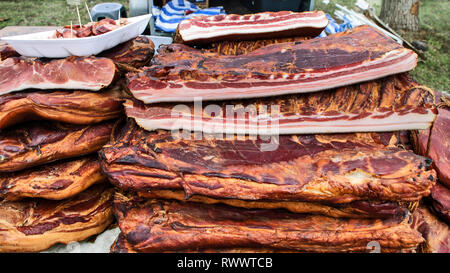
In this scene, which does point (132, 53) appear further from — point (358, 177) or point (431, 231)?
point (431, 231)

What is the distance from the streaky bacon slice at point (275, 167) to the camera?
194 cm

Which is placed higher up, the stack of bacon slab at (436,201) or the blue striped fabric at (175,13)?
the blue striped fabric at (175,13)

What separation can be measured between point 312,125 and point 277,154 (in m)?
0.31

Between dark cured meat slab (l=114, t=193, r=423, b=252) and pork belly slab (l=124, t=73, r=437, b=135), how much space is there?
0.57 meters

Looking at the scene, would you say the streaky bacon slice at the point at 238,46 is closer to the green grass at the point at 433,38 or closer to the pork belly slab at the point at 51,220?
the pork belly slab at the point at 51,220

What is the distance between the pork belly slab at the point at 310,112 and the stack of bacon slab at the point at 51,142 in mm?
312

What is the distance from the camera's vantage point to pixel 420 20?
32.1 ft

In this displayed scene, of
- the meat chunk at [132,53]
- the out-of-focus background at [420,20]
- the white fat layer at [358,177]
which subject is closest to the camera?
the white fat layer at [358,177]

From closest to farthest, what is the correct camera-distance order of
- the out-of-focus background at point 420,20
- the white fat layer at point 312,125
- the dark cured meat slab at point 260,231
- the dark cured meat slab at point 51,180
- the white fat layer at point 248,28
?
1. the dark cured meat slab at point 260,231
2. the white fat layer at point 312,125
3. the dark cured meat slab at point 51,180
4. the white fat layer at point 248,28
5. the out-of-focus background at point 420,20

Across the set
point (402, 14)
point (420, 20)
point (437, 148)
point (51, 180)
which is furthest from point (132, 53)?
point (420, 20)

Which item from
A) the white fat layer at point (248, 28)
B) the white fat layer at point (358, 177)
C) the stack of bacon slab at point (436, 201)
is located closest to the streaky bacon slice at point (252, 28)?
the white fat layer at point (248, 28)

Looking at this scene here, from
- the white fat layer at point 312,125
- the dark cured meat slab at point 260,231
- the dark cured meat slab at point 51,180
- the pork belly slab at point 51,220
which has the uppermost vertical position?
the white fat layer at point 312,125

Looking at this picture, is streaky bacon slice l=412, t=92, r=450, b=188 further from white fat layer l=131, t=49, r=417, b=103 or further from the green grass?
the green grass

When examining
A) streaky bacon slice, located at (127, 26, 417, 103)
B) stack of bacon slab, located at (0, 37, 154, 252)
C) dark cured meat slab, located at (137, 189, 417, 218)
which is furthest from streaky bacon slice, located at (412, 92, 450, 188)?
stack of bacon slab, located at (0, 37, 154, 252)
